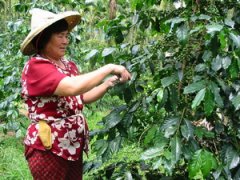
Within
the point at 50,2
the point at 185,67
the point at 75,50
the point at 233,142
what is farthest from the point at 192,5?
the point at 75,50

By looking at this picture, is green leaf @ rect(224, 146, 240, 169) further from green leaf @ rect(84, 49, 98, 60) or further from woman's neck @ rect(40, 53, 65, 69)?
woman's neck @ rect(40, 53, 65, 69)

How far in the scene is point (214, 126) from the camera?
5.39ft

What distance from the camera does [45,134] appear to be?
1973 mm

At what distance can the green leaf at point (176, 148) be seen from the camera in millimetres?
1336

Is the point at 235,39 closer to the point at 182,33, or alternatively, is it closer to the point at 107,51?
the point at 182,33

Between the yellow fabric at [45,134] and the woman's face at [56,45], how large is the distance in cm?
33

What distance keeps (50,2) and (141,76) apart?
2.08m

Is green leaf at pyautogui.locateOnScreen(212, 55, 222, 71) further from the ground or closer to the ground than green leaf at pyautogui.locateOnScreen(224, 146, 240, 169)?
further from the ground

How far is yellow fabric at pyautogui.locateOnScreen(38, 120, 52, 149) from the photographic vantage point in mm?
1972

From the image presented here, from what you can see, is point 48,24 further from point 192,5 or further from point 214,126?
point 214,126

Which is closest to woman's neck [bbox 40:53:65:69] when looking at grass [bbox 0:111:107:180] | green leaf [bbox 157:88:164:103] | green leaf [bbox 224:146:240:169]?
green leaf [bbox 157:88:164:103]

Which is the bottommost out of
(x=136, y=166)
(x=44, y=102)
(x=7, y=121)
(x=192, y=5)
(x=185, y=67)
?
(x=7, y=121)

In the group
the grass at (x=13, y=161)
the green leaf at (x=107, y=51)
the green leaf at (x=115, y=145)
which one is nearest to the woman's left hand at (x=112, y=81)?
the green leaf at (x=107, y=51)

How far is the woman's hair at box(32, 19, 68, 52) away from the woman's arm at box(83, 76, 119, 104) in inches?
13.0
